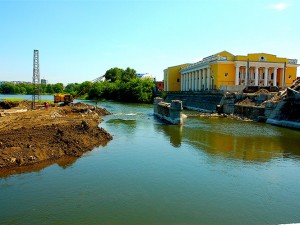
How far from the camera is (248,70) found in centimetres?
4791

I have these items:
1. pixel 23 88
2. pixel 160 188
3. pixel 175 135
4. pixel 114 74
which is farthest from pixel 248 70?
pixel 23 88

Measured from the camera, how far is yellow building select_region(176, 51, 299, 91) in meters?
48.0

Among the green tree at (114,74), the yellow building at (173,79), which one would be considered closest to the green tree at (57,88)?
the green tree at (114,74)

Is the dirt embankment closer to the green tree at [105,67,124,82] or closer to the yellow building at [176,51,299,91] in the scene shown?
the yellow building at [176,51,299,91]

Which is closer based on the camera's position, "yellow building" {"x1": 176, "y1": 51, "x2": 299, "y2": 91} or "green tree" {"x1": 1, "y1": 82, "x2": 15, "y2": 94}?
"yellow building" {"x1": 176, "y1": 51, "x2": 299, "y2": 91}

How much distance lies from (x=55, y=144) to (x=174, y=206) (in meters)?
7.99

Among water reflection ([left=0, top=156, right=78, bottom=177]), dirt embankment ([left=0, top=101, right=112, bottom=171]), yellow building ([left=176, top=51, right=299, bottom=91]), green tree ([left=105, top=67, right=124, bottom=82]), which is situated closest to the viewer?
water reflection ([left=0, top=156, right=78, bottom=177])

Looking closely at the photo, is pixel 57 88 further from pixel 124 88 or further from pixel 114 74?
pixel 124 88

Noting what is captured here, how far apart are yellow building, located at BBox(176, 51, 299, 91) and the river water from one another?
34119 mm

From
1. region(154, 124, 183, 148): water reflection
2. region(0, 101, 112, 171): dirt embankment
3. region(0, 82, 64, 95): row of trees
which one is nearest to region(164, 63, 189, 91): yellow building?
region(154, 124, 183, 148): water reflection

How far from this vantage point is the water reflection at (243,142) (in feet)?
49.0

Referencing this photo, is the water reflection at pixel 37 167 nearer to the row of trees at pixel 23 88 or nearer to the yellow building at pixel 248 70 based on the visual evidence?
the yellow building at pixel 248 70

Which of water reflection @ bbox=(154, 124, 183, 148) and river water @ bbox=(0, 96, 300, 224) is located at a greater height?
water reflection @ bbox=(154, 124, 183, 148)

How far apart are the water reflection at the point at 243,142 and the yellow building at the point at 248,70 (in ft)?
82.2
